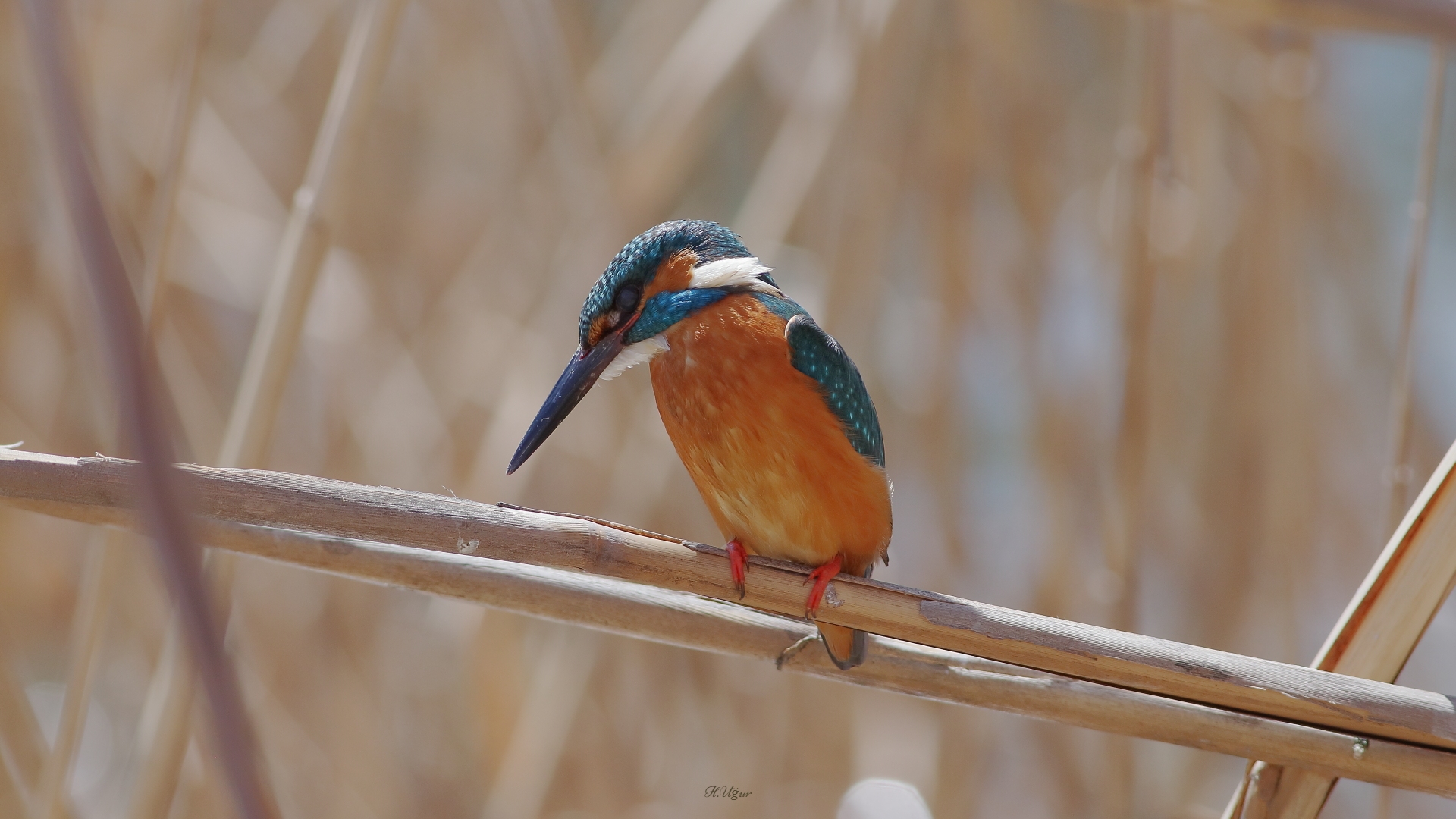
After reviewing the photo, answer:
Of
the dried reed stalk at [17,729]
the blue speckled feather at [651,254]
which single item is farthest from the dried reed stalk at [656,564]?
the dried reed stalk at [17,729]

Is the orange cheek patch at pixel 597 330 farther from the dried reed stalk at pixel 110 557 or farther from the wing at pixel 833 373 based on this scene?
the dried reed stalk at pixel 110 557

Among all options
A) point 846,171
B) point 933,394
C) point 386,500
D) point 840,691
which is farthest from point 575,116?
point 840,691

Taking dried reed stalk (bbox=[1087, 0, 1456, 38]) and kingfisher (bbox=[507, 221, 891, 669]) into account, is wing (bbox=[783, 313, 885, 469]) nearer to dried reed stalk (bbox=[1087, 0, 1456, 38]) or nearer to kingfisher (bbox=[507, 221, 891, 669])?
kingfisher (bbox=[507, 221, 891, 669])

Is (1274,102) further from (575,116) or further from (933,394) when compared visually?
(575,116)

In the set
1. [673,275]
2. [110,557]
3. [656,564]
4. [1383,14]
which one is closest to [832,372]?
[673,275]

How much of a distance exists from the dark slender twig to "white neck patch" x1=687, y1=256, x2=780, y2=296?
40.9 inches

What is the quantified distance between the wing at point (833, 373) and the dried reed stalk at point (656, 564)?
0.43m

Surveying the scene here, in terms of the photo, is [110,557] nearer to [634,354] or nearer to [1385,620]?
[634,354]

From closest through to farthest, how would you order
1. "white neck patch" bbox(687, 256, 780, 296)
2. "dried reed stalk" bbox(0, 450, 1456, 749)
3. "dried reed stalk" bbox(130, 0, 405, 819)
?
1. "dried reed stalk" bbox(0, 450, 1456, 749)
2. "dried reed stalk" bbox(130, 0, 405, 819)
3. "white neck patch" bbox(687, 256, 780, 296)

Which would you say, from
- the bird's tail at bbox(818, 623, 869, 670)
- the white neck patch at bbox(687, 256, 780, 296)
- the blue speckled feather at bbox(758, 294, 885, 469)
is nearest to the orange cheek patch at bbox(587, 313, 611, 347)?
the white neck patch at bbox(687, 256, 780, 296)

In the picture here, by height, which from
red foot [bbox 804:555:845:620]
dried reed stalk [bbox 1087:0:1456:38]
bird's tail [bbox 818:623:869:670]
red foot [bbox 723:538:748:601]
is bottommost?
bird's tail [bbox 818:623:869:670]

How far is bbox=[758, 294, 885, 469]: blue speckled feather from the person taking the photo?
1349 millimetres

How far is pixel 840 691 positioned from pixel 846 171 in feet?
4.32

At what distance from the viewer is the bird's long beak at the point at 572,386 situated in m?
1.21
